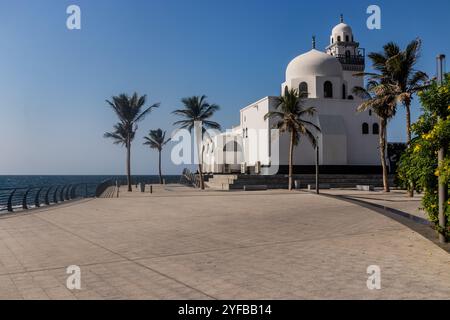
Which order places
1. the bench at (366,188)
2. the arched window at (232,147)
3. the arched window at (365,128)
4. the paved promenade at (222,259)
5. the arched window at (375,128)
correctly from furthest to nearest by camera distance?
1. the arched window at (232,147)
2. the arched window at (375,128)
3. the arched window at (365,128)
4. the bench at (366,188)
5. the paved promenade at (222,259)

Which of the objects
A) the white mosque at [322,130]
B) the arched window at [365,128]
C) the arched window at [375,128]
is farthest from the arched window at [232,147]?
the arched window at [375,128]

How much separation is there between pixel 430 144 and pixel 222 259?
4.58m

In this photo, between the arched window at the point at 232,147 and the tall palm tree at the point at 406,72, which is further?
the arched window at the point at 232,147

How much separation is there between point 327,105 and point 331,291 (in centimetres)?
3696

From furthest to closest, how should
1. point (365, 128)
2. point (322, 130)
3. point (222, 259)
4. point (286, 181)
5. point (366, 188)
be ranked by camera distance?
point (365, 128)
point (322, 130)
point (286, 181)
point (366, 188)
point (222, 259)

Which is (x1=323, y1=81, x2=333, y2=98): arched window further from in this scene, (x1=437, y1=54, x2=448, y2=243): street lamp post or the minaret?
(x1=437, y1=54, x2=448, y2=243): street lamp post

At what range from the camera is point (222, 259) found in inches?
293

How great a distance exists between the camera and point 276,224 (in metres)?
12.1

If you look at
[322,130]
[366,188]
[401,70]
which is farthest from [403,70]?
[322,130]

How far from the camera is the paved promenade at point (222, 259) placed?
5.43 meters

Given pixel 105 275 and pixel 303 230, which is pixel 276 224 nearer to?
pixel 303 230

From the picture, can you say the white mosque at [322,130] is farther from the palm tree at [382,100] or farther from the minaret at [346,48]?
the palm tree at [382,100]

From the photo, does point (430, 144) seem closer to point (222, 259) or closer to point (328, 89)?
point (222, 259)

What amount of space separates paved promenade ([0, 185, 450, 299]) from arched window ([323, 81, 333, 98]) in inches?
1211
